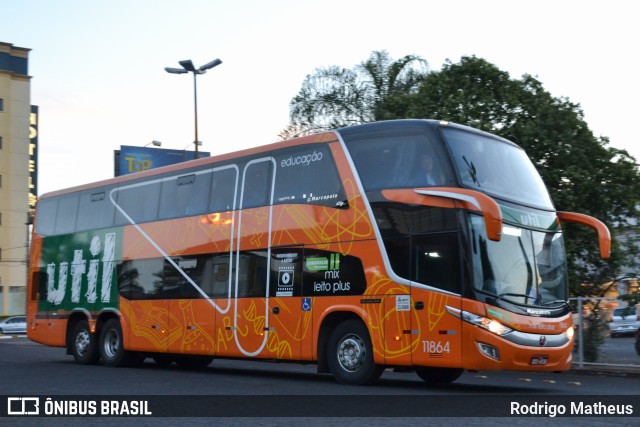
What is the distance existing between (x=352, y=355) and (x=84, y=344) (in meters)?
9.26

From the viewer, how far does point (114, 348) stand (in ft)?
68.3

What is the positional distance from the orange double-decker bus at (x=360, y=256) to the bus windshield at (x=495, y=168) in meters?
0.03

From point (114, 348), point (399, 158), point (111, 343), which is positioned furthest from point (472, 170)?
point (111, 343)

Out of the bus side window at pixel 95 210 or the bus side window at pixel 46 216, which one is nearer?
the bus side window at pixel 95 210

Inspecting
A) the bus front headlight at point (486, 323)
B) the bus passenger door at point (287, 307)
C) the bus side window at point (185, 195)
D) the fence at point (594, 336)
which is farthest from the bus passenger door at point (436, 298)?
the fence at point (594, 336)

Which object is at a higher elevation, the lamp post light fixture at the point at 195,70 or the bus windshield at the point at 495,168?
the lamp post light fixture at the point at 195,70

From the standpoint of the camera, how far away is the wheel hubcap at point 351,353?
14.6 meters

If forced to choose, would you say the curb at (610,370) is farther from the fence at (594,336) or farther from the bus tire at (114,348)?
the bus tire at (114,348)

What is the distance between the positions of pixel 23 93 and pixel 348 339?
2689 inches

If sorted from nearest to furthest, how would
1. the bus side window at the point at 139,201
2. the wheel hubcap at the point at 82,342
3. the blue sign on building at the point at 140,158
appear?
1. the bus side window at the point at 139,201
2. the wheel hubcap at the point at 82,342
3. the blue sign on building at the point at 140,158

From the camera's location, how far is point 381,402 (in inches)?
457

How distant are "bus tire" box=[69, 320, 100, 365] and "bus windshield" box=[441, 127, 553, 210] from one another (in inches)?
431

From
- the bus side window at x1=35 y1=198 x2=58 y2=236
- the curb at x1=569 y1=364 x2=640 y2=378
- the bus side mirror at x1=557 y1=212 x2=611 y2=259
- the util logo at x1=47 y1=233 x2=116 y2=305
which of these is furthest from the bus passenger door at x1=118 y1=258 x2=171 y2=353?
the curb at x1=569 y1=364 x2=640 y2=378

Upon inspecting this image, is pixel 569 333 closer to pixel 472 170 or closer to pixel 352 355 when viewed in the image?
pixel 472 170
